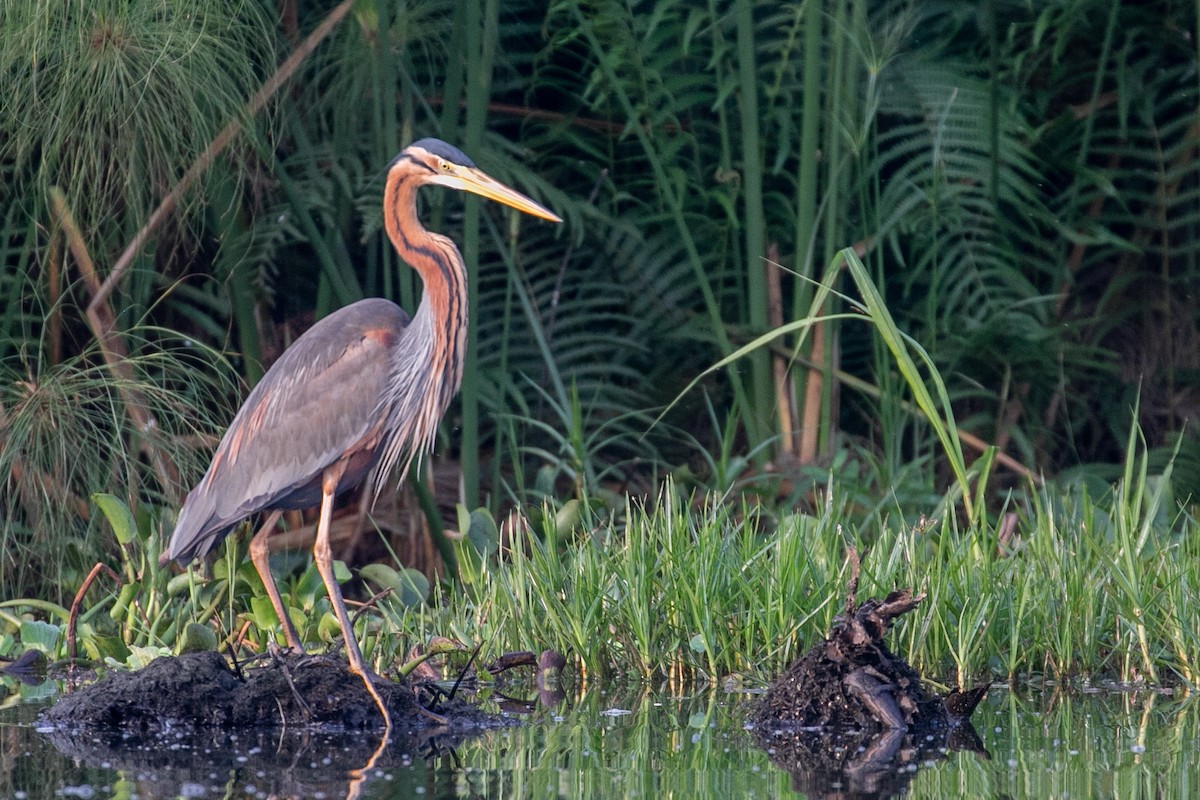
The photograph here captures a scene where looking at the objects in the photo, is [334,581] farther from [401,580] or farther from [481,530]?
[481,530]

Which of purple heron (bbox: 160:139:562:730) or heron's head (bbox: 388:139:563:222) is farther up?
heron's head (bbox: 388:139:563:222)

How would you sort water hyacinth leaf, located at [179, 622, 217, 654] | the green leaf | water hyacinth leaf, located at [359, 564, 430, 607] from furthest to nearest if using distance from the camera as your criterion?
the green leaf, water hyacinth leaf, located at [359, 564, 430, 607], water hyacinth leaf, located at [179, 622, 217, 654]

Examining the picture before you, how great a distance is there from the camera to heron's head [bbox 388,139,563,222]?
468 cm

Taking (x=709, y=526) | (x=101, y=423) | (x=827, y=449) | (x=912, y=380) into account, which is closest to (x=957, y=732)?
(x=912, y=380)

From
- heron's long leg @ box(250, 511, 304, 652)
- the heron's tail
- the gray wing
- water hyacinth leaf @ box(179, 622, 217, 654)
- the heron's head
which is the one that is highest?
the heron's head

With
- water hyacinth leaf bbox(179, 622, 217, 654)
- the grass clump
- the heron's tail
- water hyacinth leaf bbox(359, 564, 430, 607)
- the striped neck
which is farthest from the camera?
water hyacinth leaf bbox(359, 564, 430, 607)

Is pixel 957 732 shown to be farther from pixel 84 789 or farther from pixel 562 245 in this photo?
pixel 562 245

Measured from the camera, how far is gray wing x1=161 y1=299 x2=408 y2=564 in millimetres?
4613

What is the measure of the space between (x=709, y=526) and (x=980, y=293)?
2724mm

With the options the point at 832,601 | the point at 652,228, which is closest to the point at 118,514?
the point at 832,601

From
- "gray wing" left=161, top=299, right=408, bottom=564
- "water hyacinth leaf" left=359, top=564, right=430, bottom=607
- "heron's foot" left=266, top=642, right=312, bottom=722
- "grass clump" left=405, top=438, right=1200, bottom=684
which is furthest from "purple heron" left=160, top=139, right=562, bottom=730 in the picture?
"heron's foot" left=266, top=642, right=312, bottom=722

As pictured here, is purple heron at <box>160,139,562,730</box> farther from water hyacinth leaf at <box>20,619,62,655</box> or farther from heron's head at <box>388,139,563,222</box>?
water hyacinth leaf at <box>20,619,62,655</box>

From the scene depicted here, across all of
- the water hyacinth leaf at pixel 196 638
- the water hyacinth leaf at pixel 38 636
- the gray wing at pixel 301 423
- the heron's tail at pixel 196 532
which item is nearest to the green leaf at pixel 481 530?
the gray wing at pixel 301 423

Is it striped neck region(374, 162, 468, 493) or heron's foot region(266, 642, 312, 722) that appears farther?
striped neck region(374, 162, 468, 493)
